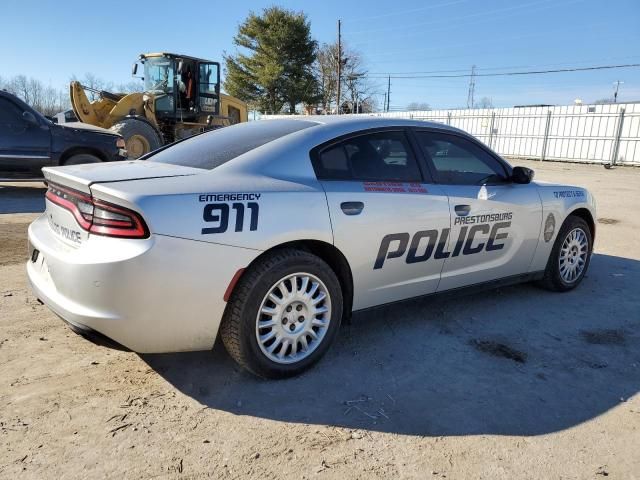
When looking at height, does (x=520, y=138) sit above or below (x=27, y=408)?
above

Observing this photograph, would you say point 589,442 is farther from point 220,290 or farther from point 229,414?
point 220,290

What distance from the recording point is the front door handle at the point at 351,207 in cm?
312

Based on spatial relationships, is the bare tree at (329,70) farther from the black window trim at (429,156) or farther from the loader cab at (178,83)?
the black window trim at (429,156)

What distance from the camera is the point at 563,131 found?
23.3 m

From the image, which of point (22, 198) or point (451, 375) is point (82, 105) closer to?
point (22, 198)

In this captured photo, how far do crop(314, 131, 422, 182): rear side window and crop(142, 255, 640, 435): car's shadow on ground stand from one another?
0.93m

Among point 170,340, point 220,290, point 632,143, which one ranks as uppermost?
point 632,143

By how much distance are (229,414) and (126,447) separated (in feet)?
1.72

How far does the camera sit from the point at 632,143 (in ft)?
68.0

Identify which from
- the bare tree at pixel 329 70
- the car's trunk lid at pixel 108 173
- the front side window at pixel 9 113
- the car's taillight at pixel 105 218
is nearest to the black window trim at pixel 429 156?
the car's trunk lid at pixel 108 173

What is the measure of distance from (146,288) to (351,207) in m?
1.30

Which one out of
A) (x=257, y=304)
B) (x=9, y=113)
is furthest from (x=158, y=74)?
(x=257, y=304)

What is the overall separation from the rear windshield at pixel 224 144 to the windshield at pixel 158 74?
11.3 metres

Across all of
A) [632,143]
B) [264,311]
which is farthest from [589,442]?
[632,143]
